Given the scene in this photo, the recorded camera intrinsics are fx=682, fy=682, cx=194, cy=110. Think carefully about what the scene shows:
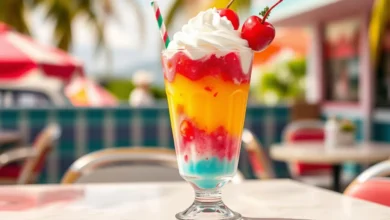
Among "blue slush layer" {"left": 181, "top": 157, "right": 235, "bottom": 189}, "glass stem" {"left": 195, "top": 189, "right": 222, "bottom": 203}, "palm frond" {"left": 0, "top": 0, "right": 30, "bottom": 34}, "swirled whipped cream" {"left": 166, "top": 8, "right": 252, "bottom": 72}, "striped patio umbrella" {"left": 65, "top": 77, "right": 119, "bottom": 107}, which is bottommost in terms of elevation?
"glass stem" {"left": 195, "top": 189, "right": 222, "bottom": 203}

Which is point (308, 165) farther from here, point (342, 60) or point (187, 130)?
point (187, 130)

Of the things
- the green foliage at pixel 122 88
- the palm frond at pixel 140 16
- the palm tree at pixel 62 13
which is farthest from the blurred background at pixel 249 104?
the green foliage at pixel 122 88

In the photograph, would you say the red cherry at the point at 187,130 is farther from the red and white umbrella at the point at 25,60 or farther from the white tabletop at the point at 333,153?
the red and white umbrella at the point at 25,60

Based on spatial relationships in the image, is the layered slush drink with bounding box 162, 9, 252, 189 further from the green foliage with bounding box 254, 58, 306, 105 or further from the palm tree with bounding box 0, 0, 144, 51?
the palm tree with bounding box 0, 0, 144, 51

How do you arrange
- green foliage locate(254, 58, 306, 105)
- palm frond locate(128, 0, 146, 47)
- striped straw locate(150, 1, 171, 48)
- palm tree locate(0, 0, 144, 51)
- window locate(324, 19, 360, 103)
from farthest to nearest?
1. palm frond locate(128, 0, 146, 47)
2. palm tree locate(0, 0, 144, 51)
3. green foliage locate(254, 58, 306, 105)
4. window locate(324, 19, 360, 103)
5. striped straw locate(150, 1, 171, 48)

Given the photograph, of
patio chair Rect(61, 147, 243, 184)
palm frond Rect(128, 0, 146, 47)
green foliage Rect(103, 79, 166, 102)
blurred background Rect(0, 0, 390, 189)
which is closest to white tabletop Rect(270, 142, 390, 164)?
blurred background Rect(0, 0, 390, 189)

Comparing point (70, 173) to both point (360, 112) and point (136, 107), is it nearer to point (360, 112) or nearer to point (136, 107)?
point (136, 107)

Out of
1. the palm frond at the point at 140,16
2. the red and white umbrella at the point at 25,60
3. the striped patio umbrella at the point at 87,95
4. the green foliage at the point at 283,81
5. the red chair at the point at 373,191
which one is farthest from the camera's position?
the palm frond at the point at 140,16
